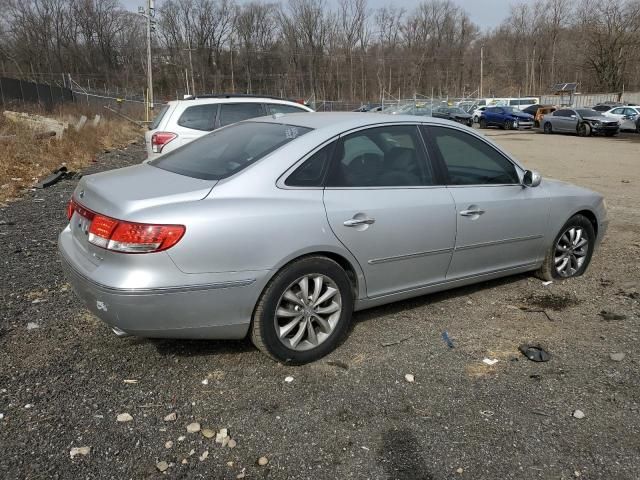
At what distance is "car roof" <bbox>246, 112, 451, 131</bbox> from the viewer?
369 centimetres

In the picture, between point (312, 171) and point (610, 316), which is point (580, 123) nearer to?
point (610, 316)

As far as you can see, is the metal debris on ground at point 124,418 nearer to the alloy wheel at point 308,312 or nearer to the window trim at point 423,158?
the alloy wheel at point 308,312

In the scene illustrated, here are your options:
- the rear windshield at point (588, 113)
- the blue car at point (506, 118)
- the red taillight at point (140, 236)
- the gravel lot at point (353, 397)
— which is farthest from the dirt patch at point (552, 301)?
the blue car at point (506, 118)

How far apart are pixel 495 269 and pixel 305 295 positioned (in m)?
1.86

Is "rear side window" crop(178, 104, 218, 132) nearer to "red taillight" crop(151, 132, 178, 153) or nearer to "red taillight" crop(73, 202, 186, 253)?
"red taillight" crop(151, 132, 178, 153)

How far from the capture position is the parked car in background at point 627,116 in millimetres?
29978

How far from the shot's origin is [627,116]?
30719 mm

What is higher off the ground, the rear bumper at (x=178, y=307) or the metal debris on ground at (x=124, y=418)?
the rear bumper at (x=178, y=307)

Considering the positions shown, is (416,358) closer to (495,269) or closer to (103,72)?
(495,269)

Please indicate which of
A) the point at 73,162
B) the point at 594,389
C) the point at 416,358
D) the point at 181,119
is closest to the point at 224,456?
the point at 416,358

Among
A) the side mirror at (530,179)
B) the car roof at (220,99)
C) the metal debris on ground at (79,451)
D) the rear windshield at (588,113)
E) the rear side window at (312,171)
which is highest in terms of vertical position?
the rear windshield at (588,113)

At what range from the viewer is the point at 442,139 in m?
4.10

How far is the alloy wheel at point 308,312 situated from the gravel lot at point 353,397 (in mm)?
195

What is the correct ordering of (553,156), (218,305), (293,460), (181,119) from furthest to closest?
(553,156)
(181,119)
(218,305)
(293,460)
